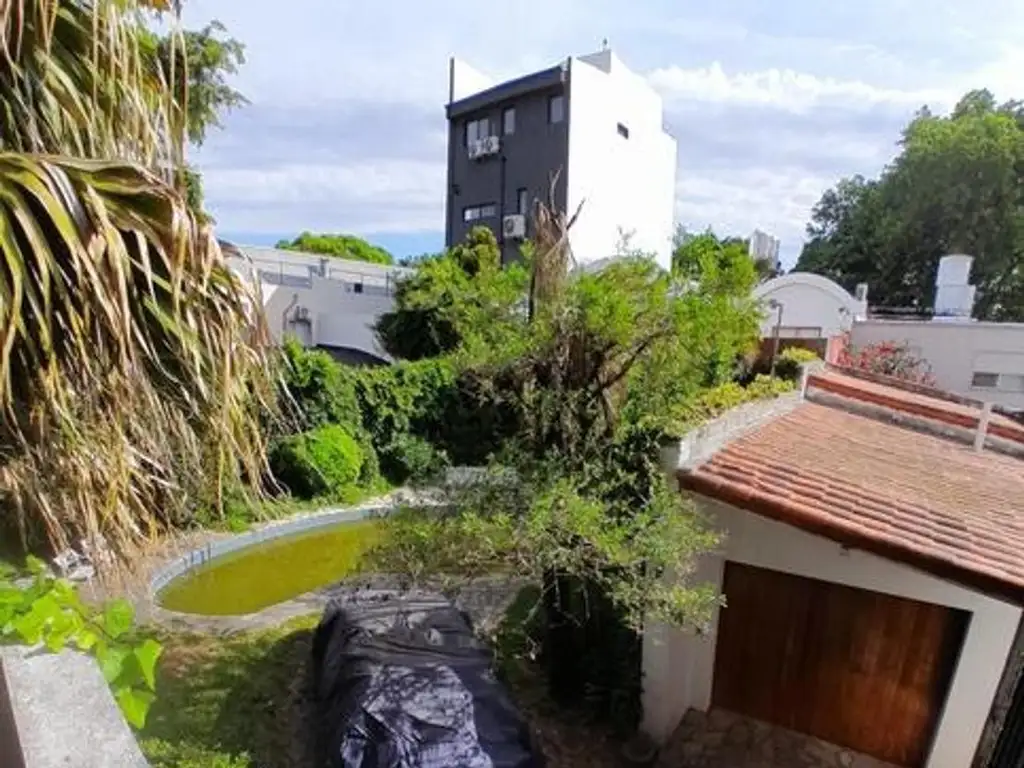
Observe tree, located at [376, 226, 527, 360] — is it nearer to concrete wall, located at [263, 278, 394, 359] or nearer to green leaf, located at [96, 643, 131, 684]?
concrete wall, located at [263, 278, 394, 359]

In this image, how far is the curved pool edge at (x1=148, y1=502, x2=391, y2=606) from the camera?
452 inches

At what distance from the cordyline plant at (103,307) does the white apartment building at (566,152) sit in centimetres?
2404

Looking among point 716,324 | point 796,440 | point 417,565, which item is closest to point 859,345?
point 796,440

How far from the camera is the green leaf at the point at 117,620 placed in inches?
83.7

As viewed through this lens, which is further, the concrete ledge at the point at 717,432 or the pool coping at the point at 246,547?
the pool coping at the point at 246,547

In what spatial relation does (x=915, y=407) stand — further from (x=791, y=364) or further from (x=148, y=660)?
(x=148, y=660)

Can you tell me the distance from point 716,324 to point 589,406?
1557mm

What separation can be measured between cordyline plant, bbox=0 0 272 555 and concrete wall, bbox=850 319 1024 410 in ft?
70.2

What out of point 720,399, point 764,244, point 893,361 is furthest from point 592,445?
point 764,244

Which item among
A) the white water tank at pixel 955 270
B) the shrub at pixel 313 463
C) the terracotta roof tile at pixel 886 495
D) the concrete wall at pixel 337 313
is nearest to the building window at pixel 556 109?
the concrete wall at pixel 337 313

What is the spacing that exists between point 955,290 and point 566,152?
1538cm

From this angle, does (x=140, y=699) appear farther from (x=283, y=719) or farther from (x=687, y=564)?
(x=283, y=719)

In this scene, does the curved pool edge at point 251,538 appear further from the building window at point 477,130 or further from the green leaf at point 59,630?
the building window at point 477,130

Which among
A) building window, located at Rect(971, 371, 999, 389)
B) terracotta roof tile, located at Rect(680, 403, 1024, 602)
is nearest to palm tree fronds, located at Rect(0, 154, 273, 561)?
terracotta roof tile, located at Rect(680, 403, 1024, 602)
